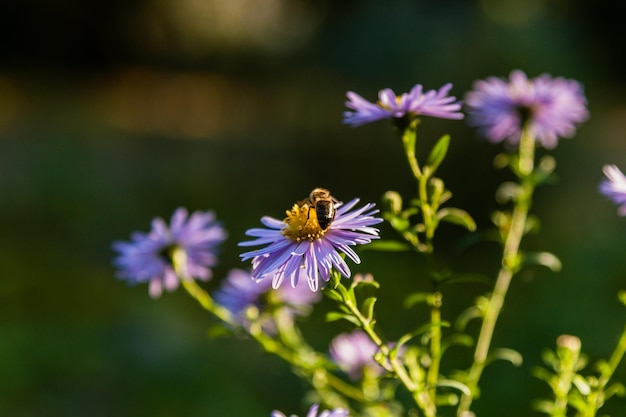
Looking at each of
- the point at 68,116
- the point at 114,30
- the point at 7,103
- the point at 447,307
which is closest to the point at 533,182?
the point at 447,307

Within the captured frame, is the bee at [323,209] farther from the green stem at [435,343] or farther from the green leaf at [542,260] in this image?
the green leaf at [542,260]

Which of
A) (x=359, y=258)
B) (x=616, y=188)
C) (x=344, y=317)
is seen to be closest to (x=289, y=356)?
(x=359, y=258)

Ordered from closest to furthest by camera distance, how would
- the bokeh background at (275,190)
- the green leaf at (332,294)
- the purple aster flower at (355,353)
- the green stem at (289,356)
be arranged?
1. the green leaf at (332,294)
2. the green stem at (289,356)
3. the purple aster flower at (355,353)
4. the bokeh background at (275,190)

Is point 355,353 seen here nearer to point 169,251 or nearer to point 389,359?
point 169,251

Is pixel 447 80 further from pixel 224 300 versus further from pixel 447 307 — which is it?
pixel 224 300

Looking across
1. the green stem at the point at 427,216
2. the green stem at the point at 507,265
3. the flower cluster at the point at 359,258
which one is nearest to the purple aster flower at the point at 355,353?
the flower cluster at the point at 359,258
